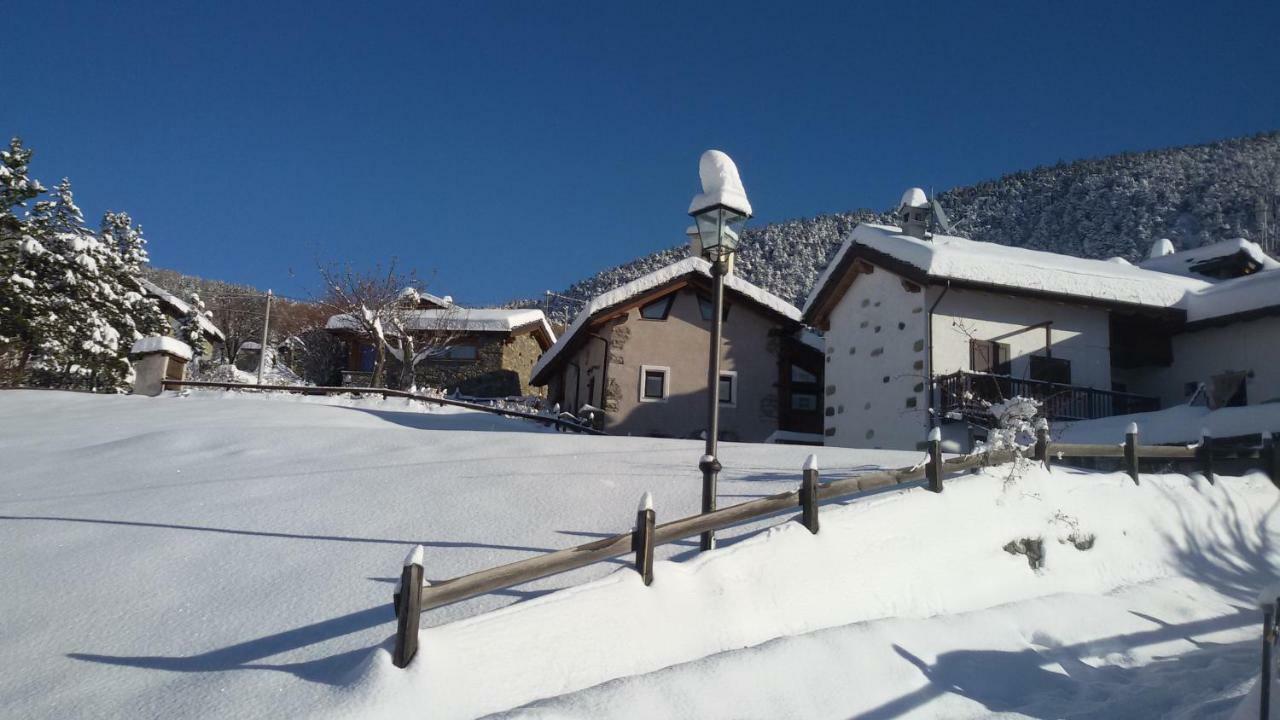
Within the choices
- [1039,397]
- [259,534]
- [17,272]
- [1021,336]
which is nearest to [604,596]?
[259,534]

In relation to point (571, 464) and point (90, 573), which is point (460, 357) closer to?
point (571, 464)

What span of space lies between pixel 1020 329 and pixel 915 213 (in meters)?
3.87

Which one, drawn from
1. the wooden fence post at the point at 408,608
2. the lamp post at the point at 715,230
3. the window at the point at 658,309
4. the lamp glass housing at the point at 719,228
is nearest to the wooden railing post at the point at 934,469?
the lamp post at the point at 715,230

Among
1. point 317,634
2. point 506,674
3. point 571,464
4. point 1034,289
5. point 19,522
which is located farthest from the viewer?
point 1034,289

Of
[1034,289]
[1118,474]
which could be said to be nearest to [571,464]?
[1118,474]

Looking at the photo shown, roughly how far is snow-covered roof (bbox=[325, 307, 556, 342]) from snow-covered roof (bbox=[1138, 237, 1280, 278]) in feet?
73.8

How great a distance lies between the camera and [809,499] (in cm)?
712

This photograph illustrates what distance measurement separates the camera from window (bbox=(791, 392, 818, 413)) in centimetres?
2361

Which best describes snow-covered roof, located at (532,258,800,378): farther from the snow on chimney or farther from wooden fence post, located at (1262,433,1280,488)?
wooden fence post, located at (1262,433,1280,488)

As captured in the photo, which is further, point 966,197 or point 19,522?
point 966,197

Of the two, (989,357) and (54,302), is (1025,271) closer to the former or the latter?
(989,357)

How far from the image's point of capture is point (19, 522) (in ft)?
27.1

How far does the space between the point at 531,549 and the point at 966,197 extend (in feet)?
245

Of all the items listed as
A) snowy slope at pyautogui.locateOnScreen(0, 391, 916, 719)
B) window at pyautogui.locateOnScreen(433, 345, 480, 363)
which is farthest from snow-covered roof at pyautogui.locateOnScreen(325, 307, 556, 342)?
snowy slope at pyautogui.locateOnScreen(0, 391, 916, 719)
